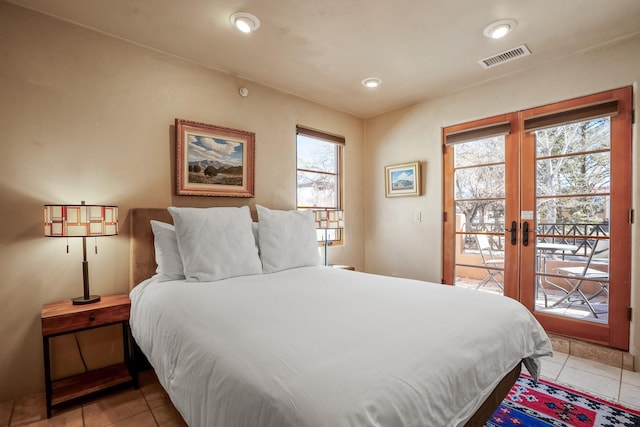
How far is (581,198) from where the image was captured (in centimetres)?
269

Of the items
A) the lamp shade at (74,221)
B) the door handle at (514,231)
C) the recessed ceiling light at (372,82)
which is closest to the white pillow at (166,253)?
the lamp shade at (74,221)

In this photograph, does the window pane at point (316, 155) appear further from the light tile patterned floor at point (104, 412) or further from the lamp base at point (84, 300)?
the light tile patterned floor at point (104, 412)

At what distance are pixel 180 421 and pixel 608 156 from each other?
3.71 meters

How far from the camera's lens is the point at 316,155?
12.8ft

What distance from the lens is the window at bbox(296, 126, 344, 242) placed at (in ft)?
12.2

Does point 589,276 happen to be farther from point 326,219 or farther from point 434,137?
point 326,219

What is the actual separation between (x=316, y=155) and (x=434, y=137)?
1417 mm

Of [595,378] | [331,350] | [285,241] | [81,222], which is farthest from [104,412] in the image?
[595,378]

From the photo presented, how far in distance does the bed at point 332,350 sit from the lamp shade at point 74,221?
54 centimetres

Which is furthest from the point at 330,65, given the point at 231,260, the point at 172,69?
the point at 231,260

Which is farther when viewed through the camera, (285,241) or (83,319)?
(285,241)

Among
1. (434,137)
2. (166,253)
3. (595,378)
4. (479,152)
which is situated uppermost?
(434,137)

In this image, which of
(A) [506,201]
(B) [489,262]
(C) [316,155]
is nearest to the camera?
(A) [506,201]

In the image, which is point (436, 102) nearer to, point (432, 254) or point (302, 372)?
point (432, 254)
